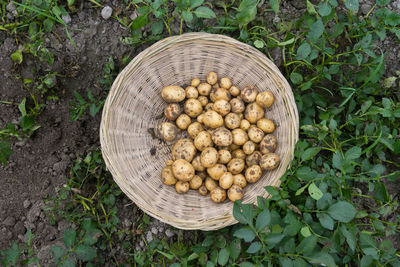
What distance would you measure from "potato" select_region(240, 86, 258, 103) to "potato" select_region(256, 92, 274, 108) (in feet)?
0.16

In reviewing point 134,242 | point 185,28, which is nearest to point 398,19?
point 185,28

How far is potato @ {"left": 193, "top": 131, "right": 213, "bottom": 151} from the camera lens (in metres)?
2.31

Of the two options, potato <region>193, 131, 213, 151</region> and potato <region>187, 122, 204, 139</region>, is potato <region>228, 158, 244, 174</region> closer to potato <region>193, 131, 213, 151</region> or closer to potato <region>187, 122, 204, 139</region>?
potato <region>193, 131, 213, 151</region>

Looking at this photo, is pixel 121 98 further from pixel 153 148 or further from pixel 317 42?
pixel 317 42

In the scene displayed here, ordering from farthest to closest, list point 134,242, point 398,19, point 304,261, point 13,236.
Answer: point 134,242 < point 13,236 < point 398,19 < point 304,261

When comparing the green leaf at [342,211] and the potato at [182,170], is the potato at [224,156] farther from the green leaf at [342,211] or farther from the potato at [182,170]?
the green leaf at [342,211]

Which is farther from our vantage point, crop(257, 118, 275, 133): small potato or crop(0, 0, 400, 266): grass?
crop(257, 118, 275, 133): small potato

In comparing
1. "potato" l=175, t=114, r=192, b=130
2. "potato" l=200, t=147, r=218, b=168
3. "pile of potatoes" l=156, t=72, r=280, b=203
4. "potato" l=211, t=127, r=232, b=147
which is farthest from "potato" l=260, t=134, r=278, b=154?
"potato" l=175, t=114, r=192, b=130

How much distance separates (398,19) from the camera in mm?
2102

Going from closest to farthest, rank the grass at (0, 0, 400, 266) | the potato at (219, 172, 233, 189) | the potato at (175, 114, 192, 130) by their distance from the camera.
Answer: the grass at (0, 0, 400, 266) → the potato at (219, 172, 233, 189) → the potato at (175, 114, 192, 130)

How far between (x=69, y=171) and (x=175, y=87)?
996 millimetres

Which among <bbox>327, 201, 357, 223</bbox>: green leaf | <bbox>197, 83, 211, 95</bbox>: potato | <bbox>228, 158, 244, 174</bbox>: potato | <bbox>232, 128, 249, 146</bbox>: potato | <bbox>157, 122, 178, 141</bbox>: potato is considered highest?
<bbox>327, 201, 357, 223</bbox>: green leaf

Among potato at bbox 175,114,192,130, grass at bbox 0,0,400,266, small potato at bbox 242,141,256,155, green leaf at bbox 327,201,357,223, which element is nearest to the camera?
green leaf at bbox 327,201,357,223

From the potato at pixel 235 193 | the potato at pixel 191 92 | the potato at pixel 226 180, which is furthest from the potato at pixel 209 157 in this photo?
the potato at pixel 191 92
